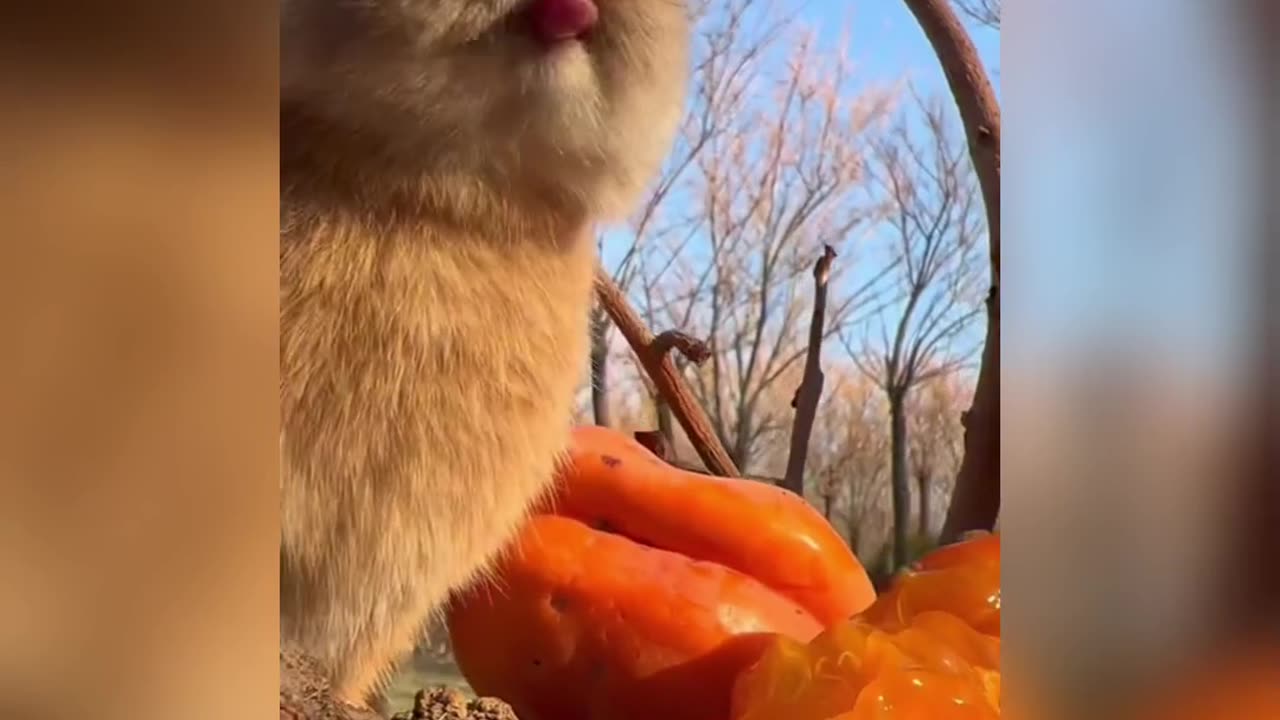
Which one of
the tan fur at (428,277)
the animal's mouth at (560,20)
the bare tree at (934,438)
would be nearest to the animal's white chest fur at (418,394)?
the tan fur at (428,277)

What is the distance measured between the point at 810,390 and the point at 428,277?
0.29 metres

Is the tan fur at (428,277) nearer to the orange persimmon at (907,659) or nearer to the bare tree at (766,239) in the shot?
the bare tree at (766,239)

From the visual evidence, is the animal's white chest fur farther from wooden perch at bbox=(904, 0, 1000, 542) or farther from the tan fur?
wooden perch at bbox=(904, 0, 1000, 542)

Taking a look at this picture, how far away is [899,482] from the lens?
0.86 m

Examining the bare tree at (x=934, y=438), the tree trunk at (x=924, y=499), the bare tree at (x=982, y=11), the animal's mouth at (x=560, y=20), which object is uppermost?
the bare tree at (x=982, y=11)

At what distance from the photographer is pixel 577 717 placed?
2.75 feet

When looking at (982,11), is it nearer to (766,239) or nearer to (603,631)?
(766,239)

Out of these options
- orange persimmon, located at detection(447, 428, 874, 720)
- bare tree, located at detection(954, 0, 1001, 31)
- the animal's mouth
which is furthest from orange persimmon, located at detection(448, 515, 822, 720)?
bare tree, located at detection(954, 0, 1001, 31)

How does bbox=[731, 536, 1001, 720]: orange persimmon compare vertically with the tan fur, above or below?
below

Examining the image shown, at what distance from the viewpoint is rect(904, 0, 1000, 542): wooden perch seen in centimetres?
86

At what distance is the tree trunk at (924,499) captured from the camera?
0.86 metres
